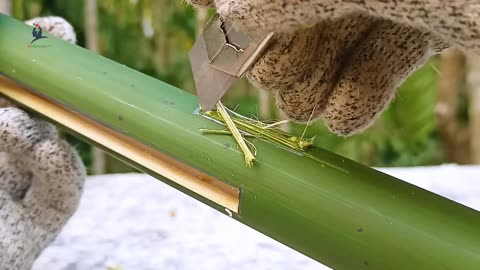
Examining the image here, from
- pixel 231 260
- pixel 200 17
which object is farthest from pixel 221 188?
pixel 200 17

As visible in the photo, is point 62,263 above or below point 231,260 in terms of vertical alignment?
below

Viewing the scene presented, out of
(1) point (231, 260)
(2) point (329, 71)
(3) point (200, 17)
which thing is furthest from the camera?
(3) point (200, 17)

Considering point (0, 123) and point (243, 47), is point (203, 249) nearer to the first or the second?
point (0, 123)

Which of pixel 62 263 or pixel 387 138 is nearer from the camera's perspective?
pixel 62 263

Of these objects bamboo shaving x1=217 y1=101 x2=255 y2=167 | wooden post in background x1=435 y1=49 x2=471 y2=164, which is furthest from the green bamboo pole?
wooden post in background x1=435 y1=49 x2=471 y2=164

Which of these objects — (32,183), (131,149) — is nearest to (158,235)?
(32,183)

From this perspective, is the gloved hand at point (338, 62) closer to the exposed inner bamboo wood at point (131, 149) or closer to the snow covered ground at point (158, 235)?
the exposed inner bamboo wood at point (131, 149)
